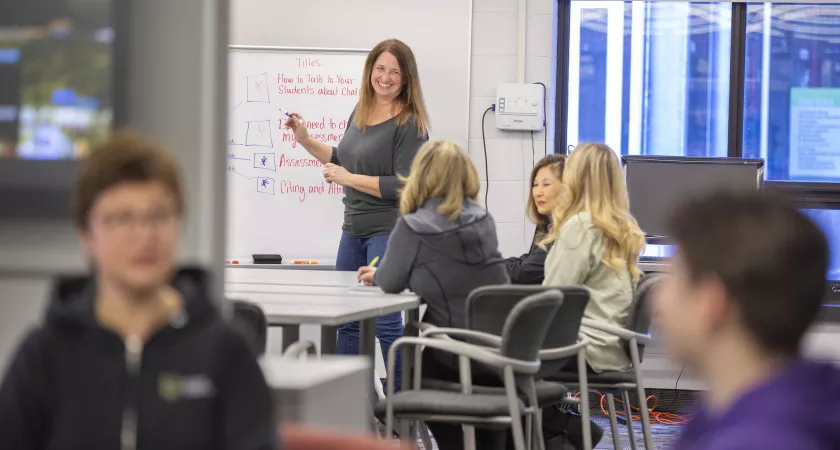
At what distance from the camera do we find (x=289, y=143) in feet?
18.2

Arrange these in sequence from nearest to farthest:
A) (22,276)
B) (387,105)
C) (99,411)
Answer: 1. (99,411)
2. (22,276)
3. (387,105)

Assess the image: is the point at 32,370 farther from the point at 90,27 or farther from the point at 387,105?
the point at 387,105

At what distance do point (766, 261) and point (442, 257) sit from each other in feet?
8.00

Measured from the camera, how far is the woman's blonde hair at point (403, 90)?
14.1ft

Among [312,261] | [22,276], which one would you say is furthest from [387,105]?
[22,276]

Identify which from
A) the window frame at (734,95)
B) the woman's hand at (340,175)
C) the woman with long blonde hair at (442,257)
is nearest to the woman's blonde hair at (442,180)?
the woman with long blonde hair at (442,257)

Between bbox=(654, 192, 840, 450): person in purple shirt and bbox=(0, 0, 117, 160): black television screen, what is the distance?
0.71 m

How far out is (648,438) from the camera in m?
3.65

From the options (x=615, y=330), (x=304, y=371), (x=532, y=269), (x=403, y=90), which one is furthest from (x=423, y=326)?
(x=304, y=371)

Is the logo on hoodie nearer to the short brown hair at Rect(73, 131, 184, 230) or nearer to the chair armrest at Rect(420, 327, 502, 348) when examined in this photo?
the short brown hair at Rect(73, 131, 184, 230)

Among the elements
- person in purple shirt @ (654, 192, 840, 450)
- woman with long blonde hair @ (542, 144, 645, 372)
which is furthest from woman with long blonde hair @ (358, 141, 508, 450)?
person in purple shirt @ (654, 192, 840, 450)

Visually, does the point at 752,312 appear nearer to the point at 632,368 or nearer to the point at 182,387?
the point at 182,387

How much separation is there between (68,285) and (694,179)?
14.3 ft

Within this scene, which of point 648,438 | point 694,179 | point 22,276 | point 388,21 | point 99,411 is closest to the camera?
point 99,411
